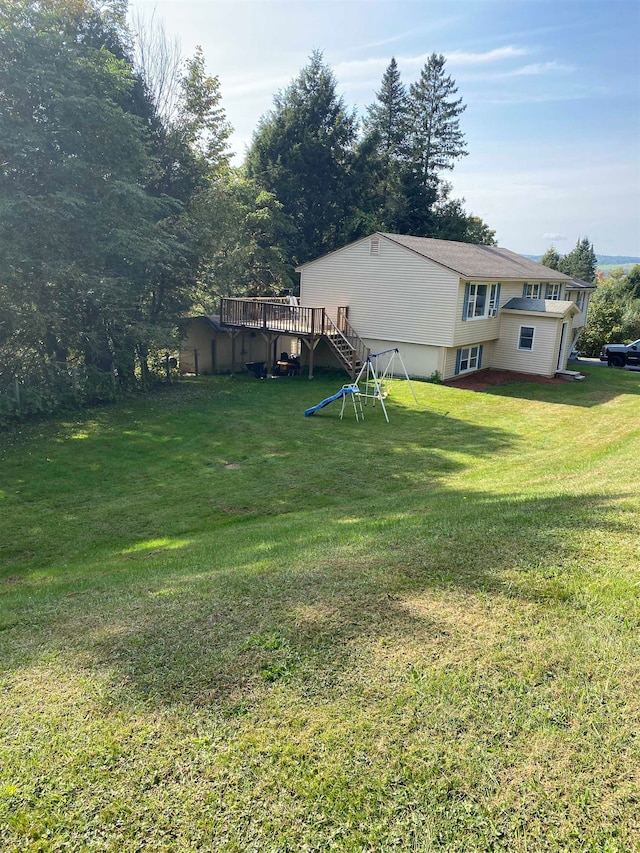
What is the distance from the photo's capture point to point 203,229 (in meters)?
23.1

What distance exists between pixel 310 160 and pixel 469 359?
20.3 m

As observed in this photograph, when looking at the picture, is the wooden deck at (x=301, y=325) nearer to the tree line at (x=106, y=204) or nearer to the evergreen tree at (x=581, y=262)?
the tree line at (x=106, y=204)

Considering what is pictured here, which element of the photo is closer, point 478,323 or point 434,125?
point 478,323

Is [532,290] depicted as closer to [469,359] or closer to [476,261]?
[476,261]

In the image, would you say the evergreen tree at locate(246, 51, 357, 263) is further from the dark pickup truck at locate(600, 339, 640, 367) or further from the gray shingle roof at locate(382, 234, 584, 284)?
the dark pickup truck at locate(600, 339, 640, 367)

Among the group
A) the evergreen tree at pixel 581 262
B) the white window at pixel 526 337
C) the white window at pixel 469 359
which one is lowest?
the white window at pixel 469 359

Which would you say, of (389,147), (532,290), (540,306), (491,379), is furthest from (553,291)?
(389,147)

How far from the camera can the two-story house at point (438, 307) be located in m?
21.8

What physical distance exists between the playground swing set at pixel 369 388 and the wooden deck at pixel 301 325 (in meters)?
0.88

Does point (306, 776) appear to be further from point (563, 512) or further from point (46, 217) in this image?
point (46, 217)

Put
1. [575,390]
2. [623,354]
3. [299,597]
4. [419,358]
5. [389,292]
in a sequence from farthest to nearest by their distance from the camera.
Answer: [623,354] → [389,292] → [419,358] → [575,390] → [299,597]

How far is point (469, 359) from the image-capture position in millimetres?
23828

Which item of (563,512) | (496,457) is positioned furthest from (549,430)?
(563,512)

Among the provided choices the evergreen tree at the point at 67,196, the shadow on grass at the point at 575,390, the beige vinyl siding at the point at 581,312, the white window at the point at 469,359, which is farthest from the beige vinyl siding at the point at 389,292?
the beige vinyl siding at the point at 581,312
